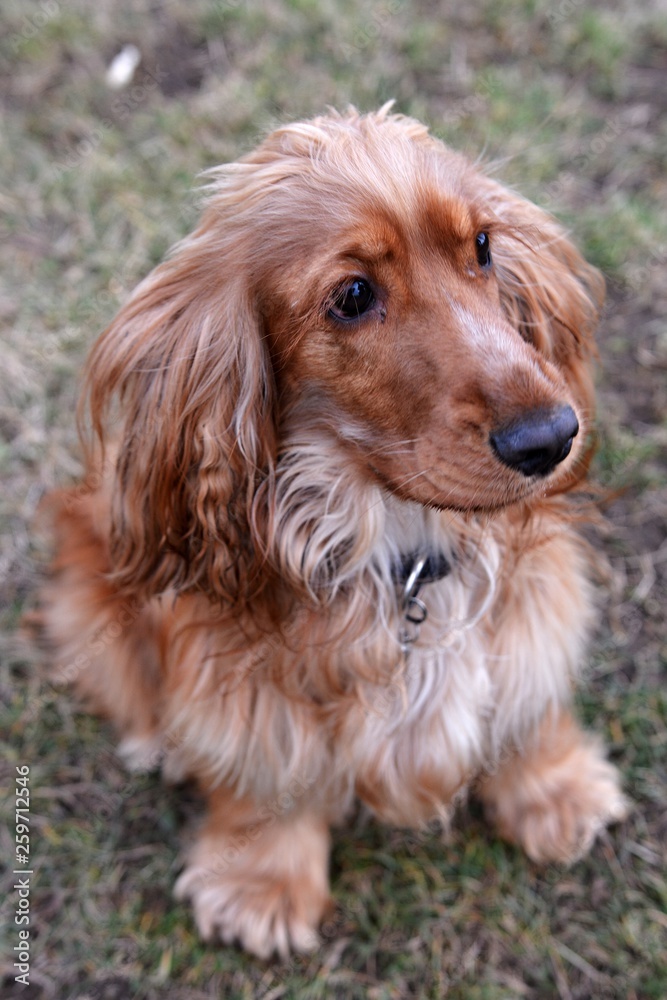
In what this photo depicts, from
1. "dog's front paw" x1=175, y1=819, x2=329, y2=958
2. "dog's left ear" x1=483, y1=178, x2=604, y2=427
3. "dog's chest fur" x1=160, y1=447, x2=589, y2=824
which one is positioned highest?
"dog's left ear" x1=483, y1=178, x2=604, y2=427

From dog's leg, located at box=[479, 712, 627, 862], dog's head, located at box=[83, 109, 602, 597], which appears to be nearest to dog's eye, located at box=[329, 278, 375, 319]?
dog's head, located at box=[83, 109, 602, 597]

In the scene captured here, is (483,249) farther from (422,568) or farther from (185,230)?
(185,230)

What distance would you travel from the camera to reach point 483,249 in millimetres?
2186

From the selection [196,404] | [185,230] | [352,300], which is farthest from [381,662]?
[185,230]

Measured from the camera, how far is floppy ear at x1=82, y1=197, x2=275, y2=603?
7.20 ft

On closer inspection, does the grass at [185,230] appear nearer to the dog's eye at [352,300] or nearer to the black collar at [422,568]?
the dog's eye at [352,300]

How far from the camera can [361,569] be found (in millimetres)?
2426

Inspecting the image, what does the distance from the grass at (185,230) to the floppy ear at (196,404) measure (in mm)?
929

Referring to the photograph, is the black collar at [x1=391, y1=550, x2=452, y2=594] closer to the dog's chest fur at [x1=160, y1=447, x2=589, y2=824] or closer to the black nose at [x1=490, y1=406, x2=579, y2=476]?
the dog's chest fur at [x1=160, y1=447, x2=589, y2=824]

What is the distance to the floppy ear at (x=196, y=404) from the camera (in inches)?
86.4

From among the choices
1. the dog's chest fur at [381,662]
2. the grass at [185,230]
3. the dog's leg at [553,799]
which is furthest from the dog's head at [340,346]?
the dog's leg at [553,799]

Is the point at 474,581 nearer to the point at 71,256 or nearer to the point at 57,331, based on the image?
the point at 57,331

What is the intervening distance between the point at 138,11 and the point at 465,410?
4.11 m

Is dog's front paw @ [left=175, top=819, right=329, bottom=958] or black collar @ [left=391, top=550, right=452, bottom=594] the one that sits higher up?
black collar @ [left=391, top=550, right=452, bottom=594]
